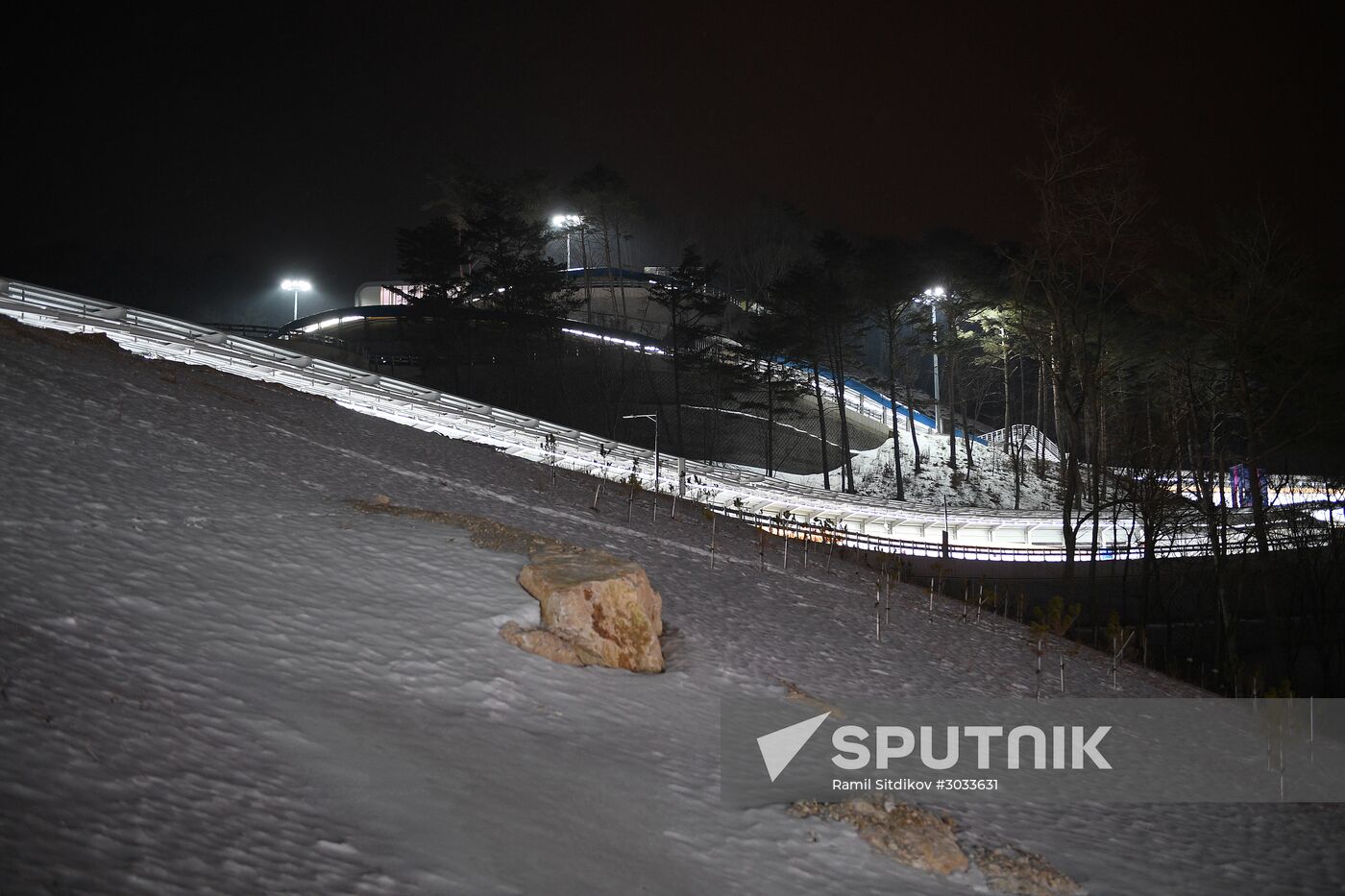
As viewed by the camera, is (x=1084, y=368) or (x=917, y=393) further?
(x=917, y=393)

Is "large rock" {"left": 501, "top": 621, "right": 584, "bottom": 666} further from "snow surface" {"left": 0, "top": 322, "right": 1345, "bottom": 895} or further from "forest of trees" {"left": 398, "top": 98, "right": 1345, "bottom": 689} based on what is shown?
"forest of trees" {"left": 398, "top": 98, "right": 1345, "bottom": 689}

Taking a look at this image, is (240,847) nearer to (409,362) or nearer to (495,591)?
(495,591)

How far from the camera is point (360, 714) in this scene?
707cm

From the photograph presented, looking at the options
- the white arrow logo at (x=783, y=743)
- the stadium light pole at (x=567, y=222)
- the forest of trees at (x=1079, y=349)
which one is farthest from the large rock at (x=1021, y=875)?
the stadium light pole at (x=567, y=222)

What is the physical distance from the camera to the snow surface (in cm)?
500

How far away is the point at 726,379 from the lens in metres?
50.9

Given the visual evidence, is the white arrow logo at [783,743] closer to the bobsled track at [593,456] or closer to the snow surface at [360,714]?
the snow surface at [360,714]

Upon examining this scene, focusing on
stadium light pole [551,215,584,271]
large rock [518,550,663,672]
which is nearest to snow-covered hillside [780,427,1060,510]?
stadium light pole [551,215,584,271]

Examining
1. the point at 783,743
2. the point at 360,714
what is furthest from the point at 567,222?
the point at 360,714

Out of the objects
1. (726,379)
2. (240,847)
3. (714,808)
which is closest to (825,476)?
A: (726,379)

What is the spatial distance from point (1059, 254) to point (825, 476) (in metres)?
23.8

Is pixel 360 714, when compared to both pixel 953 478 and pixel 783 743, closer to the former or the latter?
pixel 783 743

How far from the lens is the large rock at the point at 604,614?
998 cm

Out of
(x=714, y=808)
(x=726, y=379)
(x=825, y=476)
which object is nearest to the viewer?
(x=714, y=808)
